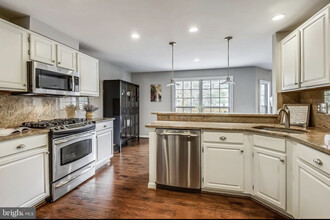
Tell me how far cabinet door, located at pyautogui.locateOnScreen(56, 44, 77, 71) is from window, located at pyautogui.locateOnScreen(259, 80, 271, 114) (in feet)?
17.3

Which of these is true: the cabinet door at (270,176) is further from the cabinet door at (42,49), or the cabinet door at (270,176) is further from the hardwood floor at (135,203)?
the cabinet door at (42,49)

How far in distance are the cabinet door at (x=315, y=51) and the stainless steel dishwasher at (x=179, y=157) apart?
1.42 m

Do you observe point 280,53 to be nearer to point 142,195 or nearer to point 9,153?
point 142,195

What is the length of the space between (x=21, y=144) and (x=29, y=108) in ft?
3.16

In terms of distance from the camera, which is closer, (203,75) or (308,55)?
(308,55)

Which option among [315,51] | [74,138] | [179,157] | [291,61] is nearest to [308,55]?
[315,51]

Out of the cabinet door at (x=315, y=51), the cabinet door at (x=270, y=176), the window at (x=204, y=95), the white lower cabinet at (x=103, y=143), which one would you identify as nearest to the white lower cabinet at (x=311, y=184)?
the cabinet door at (x=270, y=176)

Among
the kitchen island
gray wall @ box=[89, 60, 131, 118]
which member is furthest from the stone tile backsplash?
the kitchen island

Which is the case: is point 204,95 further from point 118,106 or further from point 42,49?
point 42,49

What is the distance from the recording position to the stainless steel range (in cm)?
213

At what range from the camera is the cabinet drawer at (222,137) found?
2119 mm

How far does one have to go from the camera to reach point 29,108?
98.6 inches

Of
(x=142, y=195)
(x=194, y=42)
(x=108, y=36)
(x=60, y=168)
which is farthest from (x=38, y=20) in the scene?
(x=142, y=195)

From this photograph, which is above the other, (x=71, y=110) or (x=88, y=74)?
(x=88, y=74)
